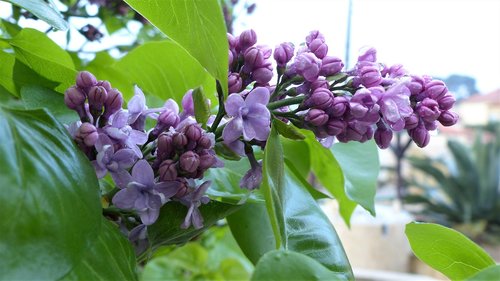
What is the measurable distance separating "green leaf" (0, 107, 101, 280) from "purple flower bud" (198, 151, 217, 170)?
41mm

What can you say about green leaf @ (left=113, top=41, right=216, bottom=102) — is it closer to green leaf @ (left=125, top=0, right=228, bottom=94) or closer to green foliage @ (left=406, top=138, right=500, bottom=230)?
green leaf @ (left=125, top=0, right=228, bottom=94)

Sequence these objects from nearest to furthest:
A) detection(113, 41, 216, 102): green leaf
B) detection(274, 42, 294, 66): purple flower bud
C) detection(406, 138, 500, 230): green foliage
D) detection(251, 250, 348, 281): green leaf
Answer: detection(251, 250, 348, 281): green leaf < detection(274, 42, 294, 66): purple flower bud < detection(113, 41, 216, 102): green leaf < detection(406, 138, 500, 230): green foliage

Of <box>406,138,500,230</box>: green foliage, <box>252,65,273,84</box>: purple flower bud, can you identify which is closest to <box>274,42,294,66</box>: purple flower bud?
<box>252,65,273,84</box>: purple flower bud

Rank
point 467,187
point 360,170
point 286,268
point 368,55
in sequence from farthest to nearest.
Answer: point 467,187
point 360,170
point 368,55
point 286,268

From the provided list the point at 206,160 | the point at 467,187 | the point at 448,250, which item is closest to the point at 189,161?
the point at 206,160

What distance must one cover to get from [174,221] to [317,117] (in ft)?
0.22

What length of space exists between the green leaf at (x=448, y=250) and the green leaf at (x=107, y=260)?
0.11 metres

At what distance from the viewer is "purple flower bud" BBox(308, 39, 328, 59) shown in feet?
0.83

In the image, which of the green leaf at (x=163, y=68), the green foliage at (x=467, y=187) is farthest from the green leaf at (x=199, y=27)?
the green foliage at (x=467, y=187)

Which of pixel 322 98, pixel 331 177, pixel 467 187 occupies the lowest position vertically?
pixel 467 187

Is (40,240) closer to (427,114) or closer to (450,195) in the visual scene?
(427,114)

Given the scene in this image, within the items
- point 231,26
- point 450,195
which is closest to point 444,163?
point 450,195

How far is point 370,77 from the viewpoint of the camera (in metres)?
0.24

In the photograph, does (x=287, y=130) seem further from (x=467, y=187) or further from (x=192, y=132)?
(x=467, y=187)
